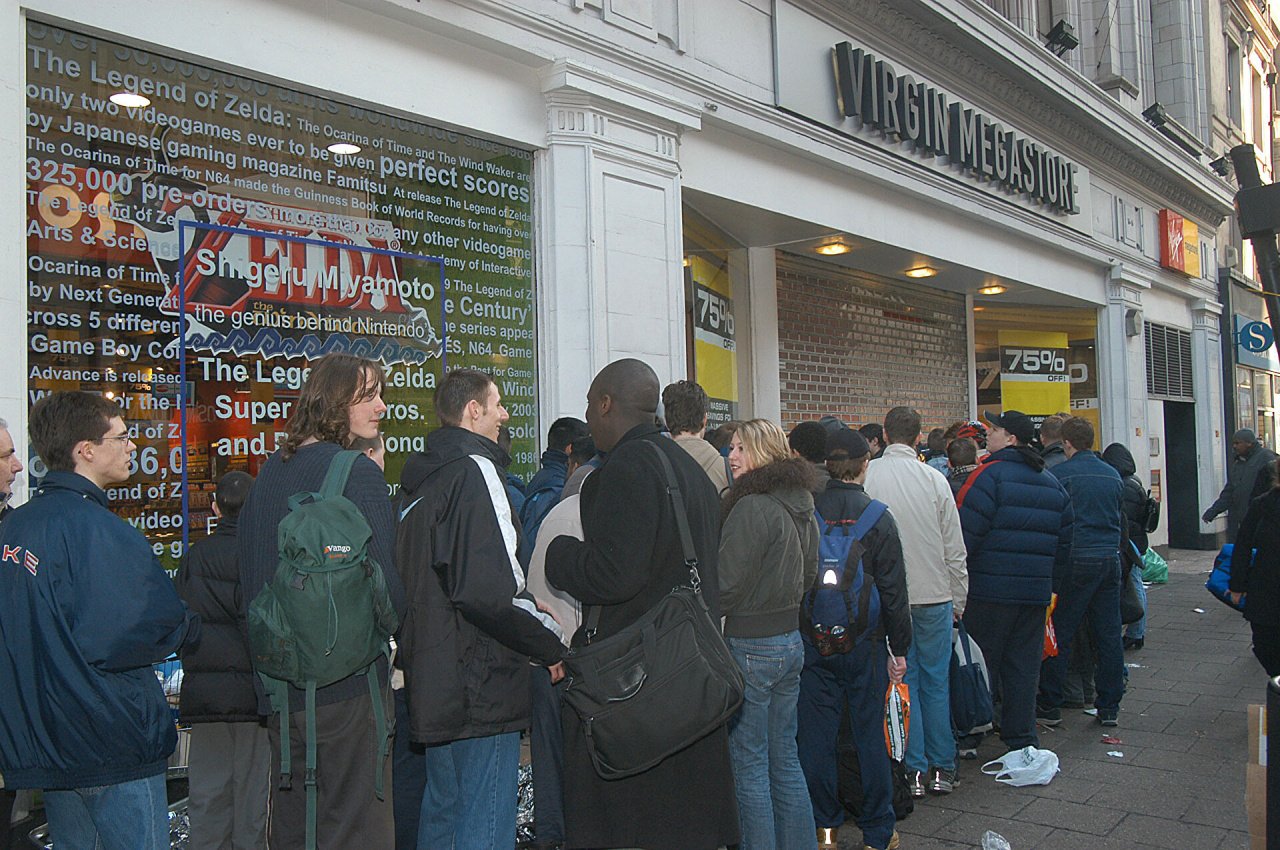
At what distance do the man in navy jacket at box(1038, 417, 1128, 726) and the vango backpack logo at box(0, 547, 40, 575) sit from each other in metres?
5.93

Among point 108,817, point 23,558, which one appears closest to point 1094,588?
point 108,817

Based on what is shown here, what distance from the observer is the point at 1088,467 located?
7227 mm

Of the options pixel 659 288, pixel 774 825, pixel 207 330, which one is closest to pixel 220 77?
pixel 207 330

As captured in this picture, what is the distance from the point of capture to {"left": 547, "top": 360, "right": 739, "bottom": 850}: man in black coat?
3.21m

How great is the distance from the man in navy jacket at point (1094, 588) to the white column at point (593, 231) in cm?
298

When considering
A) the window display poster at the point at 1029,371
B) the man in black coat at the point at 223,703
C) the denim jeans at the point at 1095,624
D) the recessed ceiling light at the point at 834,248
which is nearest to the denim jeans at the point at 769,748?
the man in black coat at the point at 223,703

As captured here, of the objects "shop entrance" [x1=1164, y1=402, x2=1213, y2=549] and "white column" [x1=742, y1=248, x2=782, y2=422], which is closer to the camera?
"white column" [x1=742, y1=248, x2=782, y2=422]

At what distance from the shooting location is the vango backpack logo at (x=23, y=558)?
115 inches

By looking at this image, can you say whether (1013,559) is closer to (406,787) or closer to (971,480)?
(971,480)

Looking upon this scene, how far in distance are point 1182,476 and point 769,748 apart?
17.9 metres

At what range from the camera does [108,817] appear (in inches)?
118

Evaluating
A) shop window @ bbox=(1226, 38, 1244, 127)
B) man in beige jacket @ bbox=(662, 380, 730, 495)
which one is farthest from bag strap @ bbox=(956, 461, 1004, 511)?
shop window @ bbox=(1226, 38, 1244, 127)

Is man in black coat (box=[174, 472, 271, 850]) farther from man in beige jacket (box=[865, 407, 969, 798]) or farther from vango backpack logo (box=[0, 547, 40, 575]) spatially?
man in beige jacket (box=[865, 407, 969, 798])

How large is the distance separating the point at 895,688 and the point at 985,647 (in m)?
1.31
